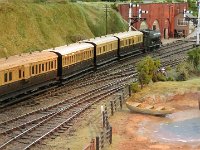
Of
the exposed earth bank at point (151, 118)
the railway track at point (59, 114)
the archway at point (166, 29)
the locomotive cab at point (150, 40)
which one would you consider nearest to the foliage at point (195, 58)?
the railway track at point (59, 114)

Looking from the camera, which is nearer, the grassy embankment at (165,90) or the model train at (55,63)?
the model train at (55,63)

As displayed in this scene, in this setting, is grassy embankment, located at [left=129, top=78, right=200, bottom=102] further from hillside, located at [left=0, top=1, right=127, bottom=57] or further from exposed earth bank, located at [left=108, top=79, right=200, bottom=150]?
hillside, located at [left=0, top=1, right=127, bottom=57]

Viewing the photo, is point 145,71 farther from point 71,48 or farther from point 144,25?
point 144,25

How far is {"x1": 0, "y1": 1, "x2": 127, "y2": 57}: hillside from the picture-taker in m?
50.5

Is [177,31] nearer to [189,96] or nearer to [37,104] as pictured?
[189,96]

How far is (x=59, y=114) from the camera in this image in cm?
2880

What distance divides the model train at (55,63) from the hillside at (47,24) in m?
8.42

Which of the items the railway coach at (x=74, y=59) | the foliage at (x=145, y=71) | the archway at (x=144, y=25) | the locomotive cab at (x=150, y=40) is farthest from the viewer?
the archway at (x=144, y=25)

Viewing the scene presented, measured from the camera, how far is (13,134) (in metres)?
24.5

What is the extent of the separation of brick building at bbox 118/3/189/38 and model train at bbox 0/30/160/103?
24.9 m

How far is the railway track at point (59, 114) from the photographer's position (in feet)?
78.4

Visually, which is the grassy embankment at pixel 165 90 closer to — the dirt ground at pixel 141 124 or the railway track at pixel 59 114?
the dirt ground at pixel 141 124

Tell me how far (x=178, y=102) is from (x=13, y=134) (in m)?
15.0

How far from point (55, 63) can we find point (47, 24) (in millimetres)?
23833
